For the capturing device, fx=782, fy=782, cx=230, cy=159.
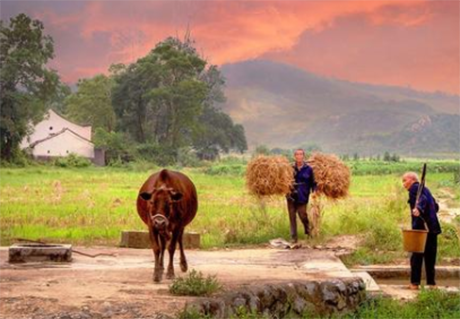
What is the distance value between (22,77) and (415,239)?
6183cm

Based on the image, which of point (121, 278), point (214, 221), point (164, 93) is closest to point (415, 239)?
point (121, 278)

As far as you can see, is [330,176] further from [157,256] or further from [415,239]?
[157,256]

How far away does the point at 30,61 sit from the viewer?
226 ft

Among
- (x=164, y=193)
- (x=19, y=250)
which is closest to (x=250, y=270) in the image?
(x=164, y=193)

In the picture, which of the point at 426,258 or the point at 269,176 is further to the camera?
the point at 269,176

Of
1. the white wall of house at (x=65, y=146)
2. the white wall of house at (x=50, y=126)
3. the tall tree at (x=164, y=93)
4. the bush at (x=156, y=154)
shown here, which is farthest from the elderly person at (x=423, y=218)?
the white wall of house at (x=50, y=126)

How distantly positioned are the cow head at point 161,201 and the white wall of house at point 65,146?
67.5 m

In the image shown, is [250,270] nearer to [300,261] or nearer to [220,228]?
[300,261]

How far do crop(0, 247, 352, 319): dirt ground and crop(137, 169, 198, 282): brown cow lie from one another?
464 millimetres

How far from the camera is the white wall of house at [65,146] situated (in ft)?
254

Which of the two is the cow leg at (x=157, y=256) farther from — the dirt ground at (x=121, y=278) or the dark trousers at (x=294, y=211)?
the dark trousers at (x=294, y=211)

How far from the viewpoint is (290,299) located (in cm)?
1106

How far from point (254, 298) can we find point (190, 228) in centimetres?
1072

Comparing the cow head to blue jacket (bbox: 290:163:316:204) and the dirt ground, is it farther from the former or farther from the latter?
blue jacket (bbox: 290:163:316:204)
